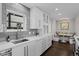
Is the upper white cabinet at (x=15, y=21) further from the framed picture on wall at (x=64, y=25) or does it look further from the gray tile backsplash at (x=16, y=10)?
the framed picture on wall at (x=64, y=25)

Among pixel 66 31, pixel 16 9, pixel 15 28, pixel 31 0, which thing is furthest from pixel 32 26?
pixel 66 31

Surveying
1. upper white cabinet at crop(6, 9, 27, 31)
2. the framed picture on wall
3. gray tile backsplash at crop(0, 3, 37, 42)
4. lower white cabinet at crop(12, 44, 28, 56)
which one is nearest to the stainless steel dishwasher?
lower white cabinet at crop(12, 44, 28, 56)

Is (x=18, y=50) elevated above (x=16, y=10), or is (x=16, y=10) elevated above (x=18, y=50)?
(x=16, y=10)

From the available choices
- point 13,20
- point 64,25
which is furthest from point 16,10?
point 64,25

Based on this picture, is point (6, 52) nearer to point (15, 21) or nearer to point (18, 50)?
point (18, 50)

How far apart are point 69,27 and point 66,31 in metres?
0.54

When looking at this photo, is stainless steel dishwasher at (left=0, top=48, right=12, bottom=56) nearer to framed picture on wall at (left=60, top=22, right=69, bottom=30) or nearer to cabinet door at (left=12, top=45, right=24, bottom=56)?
cabinet door at (left=12, top=45, right=24, bottom=56)

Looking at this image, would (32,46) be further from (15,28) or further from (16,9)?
(16,9)

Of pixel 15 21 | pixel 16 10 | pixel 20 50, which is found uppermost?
pixel 16 10

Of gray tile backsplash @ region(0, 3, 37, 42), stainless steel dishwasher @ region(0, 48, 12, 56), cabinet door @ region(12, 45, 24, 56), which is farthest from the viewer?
gray tile backsplash @ region(0, 3, 37, 42)

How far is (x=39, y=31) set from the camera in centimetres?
470

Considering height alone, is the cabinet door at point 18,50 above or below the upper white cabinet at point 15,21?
below

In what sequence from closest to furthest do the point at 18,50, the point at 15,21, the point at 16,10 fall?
the point at 18,50 < the point at 16,10 < the point at 15,21

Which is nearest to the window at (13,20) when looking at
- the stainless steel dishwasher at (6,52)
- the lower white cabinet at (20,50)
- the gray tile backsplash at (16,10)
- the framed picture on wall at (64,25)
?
the gray tile backsplash at (16,10)
